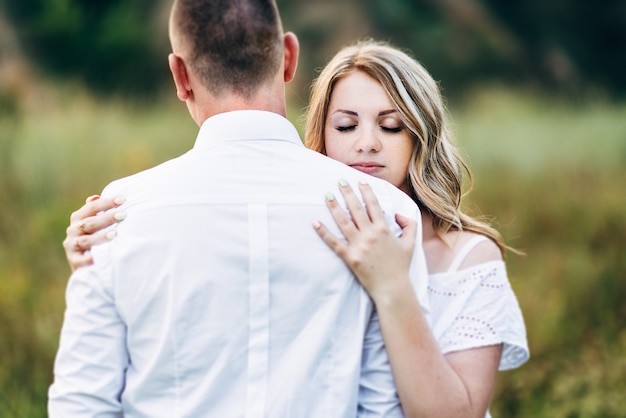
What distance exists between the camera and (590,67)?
63.7 feet

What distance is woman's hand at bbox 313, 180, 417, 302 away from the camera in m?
1.98

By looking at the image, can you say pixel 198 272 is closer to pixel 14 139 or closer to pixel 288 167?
pixel 288 167

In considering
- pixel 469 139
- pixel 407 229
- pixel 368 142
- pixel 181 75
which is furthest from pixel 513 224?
pixel 181 75

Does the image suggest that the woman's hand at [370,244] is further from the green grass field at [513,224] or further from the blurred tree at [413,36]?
the blurred tree at [413,36]

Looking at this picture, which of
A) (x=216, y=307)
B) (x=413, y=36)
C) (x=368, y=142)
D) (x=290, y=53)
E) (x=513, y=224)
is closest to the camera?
(x=216, y=307)

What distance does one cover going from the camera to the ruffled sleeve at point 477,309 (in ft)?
7.99

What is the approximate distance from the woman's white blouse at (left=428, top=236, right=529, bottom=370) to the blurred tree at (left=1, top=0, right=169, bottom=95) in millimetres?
16026

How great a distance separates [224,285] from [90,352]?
Result: 344mm

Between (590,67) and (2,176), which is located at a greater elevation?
(590,67)

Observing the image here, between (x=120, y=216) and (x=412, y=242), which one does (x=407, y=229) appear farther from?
(x=120, y=216)

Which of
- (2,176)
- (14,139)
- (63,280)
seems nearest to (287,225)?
(63,280)

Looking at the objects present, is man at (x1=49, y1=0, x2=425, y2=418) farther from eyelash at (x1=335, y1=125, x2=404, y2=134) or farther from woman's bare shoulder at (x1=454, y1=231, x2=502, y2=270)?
eyelash at (x1=335, y1=125, x2=404, y2=134)

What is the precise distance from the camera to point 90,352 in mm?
1952

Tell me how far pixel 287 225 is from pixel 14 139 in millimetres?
7852
